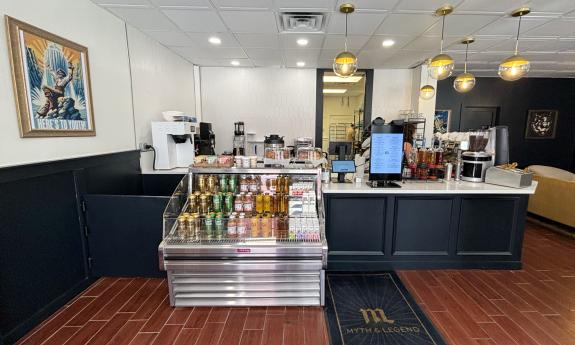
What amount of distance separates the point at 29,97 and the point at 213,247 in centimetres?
191

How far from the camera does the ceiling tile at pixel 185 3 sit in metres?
3.02

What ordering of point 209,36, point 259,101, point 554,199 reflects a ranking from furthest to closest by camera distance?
point 259,101 → point 554,199 → point 209,36

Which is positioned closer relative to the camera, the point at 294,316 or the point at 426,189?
the point at 294,316

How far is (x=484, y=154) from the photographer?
326 cm

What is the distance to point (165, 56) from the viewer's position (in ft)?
15.3

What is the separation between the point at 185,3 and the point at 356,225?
10.5ft

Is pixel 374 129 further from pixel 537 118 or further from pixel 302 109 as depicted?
pixel 537 118

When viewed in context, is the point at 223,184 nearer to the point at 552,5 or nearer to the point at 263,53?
the point at 263,53

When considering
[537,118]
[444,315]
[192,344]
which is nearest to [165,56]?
[192,344]

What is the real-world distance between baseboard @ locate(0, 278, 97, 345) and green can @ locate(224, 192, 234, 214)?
165 centimetres

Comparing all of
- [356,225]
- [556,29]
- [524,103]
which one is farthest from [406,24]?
[524,103]

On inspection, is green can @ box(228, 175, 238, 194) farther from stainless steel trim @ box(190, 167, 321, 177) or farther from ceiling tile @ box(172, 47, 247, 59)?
ceiling tile @ box(172, 47, 247, 59)

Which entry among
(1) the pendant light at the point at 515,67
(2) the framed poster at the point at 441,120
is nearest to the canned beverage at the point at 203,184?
(1) the pendant light at the point at 515,67

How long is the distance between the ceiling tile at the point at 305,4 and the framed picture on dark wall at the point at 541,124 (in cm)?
769
